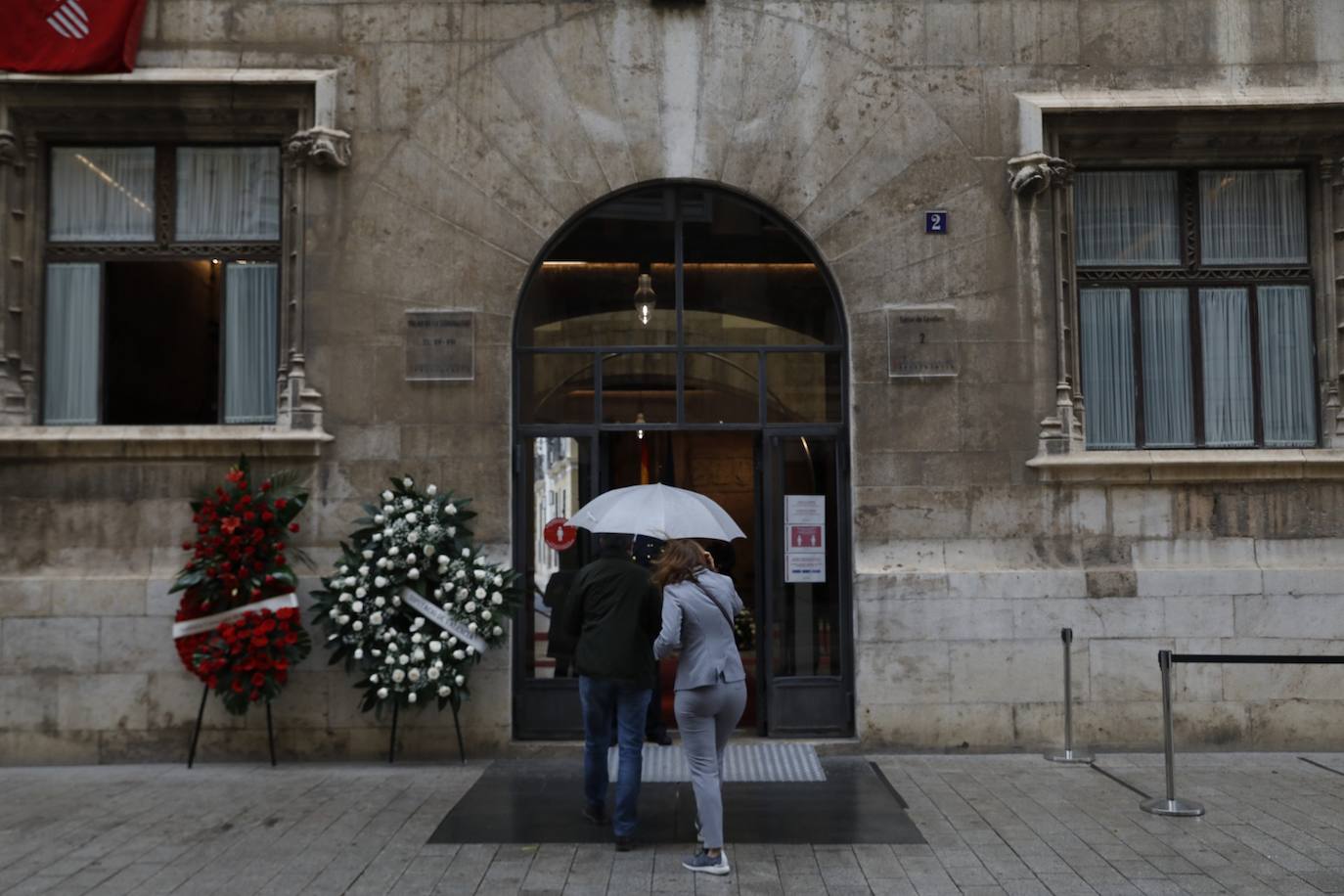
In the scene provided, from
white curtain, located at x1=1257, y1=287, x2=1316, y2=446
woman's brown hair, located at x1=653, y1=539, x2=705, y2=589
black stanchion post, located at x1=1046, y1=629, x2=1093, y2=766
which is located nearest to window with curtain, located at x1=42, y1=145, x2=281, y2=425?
woman's brown hair, located at x1=653, y1=539, x2=705, y2=589

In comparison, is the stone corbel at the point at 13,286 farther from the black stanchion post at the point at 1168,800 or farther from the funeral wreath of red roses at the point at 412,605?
the black stanchion post at the point at 1168,800

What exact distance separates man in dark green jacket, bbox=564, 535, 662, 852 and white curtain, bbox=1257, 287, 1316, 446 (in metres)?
6.78

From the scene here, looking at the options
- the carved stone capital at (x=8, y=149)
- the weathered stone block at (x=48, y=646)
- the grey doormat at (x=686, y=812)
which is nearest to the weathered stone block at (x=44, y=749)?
the weathered stone block at (x=48, y=646)

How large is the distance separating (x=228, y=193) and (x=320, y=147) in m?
1.21

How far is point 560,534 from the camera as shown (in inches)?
435

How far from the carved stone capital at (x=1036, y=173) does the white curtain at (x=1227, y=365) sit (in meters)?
1.82

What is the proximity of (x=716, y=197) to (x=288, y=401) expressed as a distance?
4.28 metres

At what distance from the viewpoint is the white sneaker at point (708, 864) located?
714cm

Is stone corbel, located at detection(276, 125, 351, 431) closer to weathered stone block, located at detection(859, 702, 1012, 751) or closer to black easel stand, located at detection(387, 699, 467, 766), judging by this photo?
black easel stand, located at detection(387, 699, 467, 766)

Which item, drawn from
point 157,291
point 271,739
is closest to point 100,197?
point 157,291

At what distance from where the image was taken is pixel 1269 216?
1153 centimetres

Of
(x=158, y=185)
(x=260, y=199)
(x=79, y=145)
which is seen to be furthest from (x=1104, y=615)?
(x=79, y=145)

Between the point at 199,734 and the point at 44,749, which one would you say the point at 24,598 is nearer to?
the point at 44,749

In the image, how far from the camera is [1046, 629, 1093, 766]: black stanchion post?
33.7 feet
